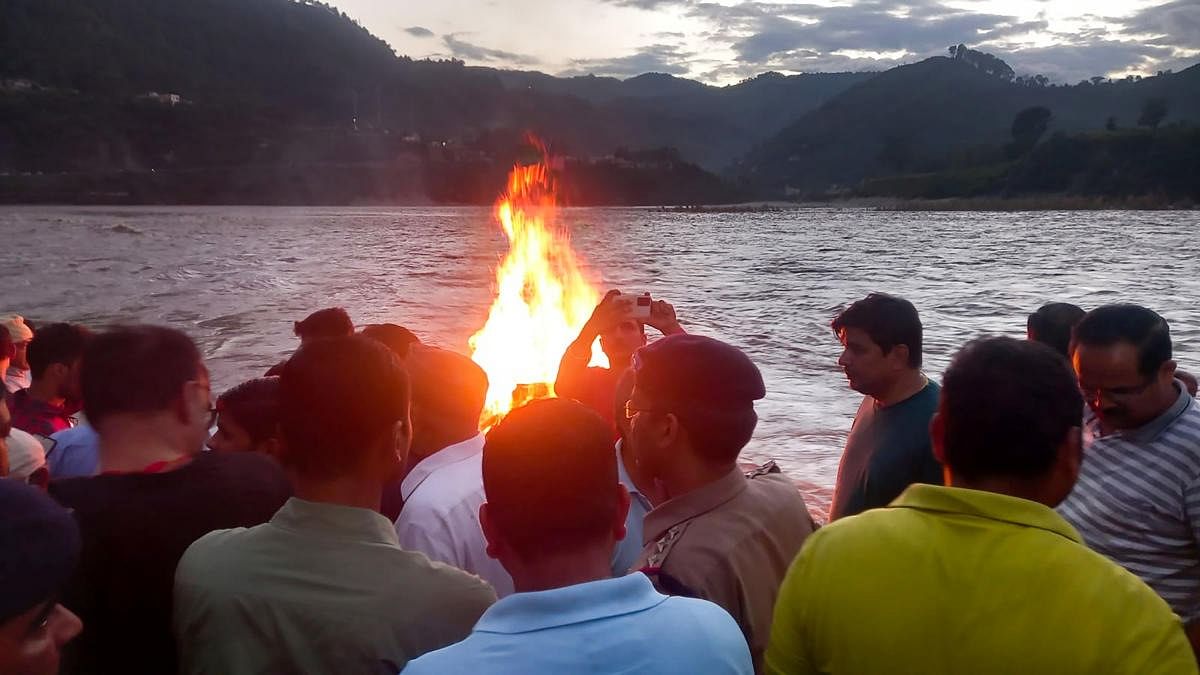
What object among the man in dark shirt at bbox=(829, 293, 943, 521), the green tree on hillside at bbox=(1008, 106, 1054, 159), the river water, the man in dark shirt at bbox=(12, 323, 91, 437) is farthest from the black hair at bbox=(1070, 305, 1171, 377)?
the green tree on hillside at bbox=(1008, 106, 1054, 159)

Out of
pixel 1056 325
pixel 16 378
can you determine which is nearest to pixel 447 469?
pixel 1056 325

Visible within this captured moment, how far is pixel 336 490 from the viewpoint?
254 cm

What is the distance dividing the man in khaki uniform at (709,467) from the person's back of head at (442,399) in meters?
0.94

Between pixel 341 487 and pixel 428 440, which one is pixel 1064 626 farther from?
pixel 428 440

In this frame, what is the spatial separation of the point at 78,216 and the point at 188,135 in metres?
42.4

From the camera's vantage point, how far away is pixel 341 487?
2.54 meters

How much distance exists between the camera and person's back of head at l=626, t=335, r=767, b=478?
2.84 metres

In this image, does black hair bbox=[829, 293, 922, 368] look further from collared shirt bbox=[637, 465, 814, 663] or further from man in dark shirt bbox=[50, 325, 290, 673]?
man in dark shirt bbox=[50, 325, 290, 673]

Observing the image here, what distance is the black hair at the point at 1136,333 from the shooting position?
3506 millimetres

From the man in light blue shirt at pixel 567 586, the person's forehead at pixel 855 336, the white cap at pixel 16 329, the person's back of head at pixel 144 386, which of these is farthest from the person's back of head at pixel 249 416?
the white cap at pixel 16 329

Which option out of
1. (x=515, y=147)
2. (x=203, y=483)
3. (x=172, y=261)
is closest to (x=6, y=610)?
(x=203, y=483)

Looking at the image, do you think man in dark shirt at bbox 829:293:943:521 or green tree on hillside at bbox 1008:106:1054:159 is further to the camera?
green tree on hillside at bbox 1008:106:1054:159

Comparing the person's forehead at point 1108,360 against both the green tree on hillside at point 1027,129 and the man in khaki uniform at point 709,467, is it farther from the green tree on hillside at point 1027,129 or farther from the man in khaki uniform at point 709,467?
the green tree on hillside at point 1027,129

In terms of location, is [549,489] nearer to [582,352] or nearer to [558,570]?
[558,570]
